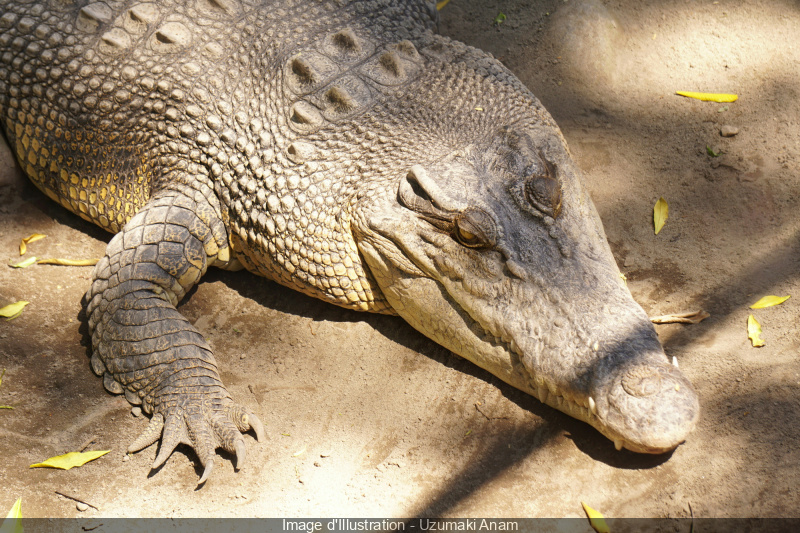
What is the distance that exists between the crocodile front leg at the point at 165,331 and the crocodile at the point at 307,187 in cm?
1

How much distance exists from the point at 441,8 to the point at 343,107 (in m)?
2.20

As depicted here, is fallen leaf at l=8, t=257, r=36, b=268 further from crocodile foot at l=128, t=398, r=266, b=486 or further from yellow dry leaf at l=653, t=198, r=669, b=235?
yellow dry leaf at l=653, t=198, r=669, b=235

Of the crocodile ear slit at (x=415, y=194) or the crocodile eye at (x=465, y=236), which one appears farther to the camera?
the crocodile ear slit at (x=415, y=194)

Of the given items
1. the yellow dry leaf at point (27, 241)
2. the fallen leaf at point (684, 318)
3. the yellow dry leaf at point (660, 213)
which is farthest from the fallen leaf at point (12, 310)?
the yellow dry leaf at point (660, 213)

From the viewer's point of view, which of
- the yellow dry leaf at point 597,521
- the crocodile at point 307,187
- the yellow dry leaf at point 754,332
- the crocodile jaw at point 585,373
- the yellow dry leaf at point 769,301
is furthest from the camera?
the yellow dry leaf at point 769,301

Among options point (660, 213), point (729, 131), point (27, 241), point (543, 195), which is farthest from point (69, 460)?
point (729, 131)

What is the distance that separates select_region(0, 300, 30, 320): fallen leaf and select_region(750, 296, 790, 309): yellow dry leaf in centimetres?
371

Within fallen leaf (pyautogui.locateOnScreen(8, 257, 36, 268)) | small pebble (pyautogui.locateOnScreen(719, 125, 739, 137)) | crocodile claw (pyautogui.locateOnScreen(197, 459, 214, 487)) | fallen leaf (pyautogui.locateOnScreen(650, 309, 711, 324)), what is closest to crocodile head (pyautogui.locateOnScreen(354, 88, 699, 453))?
fallen leaf (pyautogui.locateOnScreen(650, 309, 711, 324))

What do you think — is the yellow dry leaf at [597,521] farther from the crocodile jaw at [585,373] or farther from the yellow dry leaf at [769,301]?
the yellow dry leaf at [769,301]

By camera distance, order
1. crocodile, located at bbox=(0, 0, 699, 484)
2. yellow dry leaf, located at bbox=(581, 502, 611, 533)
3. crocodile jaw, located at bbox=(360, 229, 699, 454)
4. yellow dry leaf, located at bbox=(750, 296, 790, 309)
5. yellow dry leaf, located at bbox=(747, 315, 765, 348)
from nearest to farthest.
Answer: crocodile jaw, located at bbox=(360, 229, 699, 454), yellow dry leaf, located at bbox=(581, 502, 611, 533), crocodile, located at bbox=(0, 0, 699, 484), yellow dry leaf, located at bbox=(747, 315, 765, 348), yellow dry leaf, located at bbox=(750, 296, 790, 309)

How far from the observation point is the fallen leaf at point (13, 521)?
2.49 meters

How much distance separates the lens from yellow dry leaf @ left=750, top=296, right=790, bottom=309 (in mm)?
2998

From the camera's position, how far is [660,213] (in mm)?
3570

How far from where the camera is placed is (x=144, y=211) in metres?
3.31
